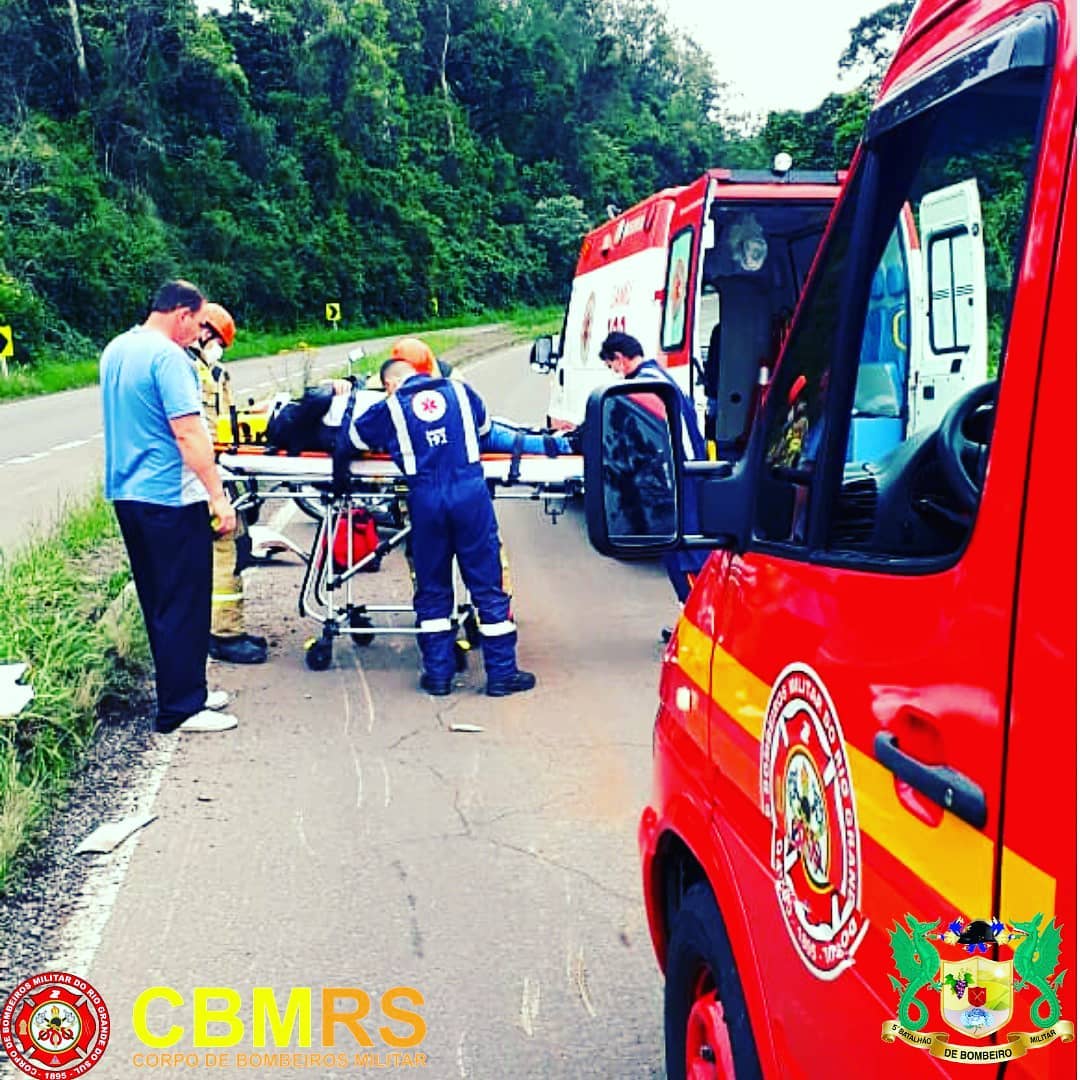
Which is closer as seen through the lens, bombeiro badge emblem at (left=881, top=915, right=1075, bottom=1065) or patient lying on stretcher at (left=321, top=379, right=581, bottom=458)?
bombeiro badge emblem at (left=881, top=915, right=1075, bottom=1065)

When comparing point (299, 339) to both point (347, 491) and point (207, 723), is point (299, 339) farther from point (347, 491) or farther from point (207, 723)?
point (207, 723)

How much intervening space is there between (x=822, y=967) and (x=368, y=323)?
60.9 metres

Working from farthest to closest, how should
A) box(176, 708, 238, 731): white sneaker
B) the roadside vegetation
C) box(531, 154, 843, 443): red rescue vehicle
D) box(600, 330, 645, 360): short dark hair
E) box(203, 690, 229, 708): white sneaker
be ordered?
the roadside vegetation < box(531, 154, 843, 443): red rescue vehicle < box(600, 330, 645, 360): short dark hair < box(203, 690, 229, 708): white sneaker < box(176, 708, 238, 731): white sneaker

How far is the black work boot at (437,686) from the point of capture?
265 inches

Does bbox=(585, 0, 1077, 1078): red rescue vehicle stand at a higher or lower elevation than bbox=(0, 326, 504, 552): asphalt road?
higher

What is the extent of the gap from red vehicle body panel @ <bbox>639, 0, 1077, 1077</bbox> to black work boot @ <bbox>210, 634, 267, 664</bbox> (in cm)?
522

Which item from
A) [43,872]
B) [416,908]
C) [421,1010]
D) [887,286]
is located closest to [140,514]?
[43,872]

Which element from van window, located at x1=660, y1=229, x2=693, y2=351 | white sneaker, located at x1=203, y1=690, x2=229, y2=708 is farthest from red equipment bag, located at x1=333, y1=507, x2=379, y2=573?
van window, located at x1=660, y1=229, x2=693, y2=351

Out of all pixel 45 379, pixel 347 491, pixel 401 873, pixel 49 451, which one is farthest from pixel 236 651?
pixel 45 379

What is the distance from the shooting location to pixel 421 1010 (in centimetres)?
372

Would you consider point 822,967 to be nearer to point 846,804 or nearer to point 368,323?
point 846,804

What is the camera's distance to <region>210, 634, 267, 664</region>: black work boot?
7.30 meters

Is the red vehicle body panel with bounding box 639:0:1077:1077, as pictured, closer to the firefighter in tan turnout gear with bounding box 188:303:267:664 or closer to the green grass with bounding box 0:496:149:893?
the green grass with bounding box 0:496:149:893

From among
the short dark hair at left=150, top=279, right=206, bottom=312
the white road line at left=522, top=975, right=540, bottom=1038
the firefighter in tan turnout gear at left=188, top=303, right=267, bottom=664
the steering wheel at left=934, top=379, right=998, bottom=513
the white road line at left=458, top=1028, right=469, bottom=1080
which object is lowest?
the white road line at left=458, top=1028, right=469, bottom=1080
